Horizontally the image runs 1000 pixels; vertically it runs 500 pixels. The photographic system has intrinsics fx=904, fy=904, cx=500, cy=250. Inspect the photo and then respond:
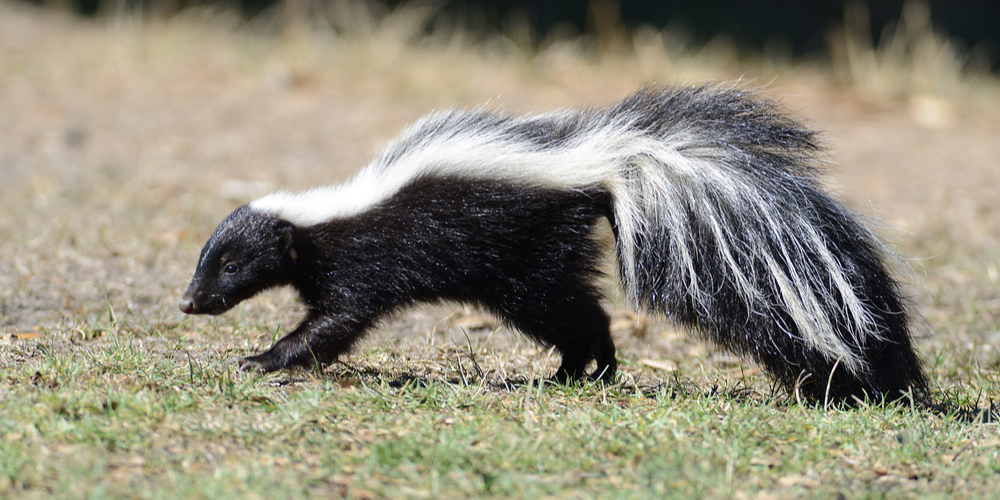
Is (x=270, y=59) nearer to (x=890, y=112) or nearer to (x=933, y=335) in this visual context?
(x=890, y=112)

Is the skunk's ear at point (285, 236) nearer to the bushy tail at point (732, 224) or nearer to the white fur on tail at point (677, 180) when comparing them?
the white fur on tail at point (677, 180)

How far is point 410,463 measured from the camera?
3051mm

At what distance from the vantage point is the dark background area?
15.7 meters

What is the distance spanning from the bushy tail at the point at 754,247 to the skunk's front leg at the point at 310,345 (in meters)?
1.31

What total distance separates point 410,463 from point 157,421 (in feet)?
3.19

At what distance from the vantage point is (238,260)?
13.9 feet

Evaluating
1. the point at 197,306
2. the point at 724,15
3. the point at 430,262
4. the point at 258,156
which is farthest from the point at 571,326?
the point at 724,15

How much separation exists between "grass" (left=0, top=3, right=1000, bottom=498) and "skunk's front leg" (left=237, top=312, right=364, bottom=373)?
88mm

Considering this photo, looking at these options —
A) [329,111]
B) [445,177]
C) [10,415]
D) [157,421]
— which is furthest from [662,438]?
[329,111]

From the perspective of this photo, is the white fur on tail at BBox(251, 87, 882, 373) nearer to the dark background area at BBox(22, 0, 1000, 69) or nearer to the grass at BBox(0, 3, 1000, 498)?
the grass at BBox(0, 3, 1000, 498)

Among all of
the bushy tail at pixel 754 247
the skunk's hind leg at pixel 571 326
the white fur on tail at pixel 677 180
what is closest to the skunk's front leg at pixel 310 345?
the white fur on tail at pixel 677 180

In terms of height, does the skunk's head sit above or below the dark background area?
below

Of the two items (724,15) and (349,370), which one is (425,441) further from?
(724,15)

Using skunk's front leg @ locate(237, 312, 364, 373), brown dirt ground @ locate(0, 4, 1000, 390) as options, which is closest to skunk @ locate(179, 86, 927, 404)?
skunk's front leg @ locate(237, 312, 364, 373)
